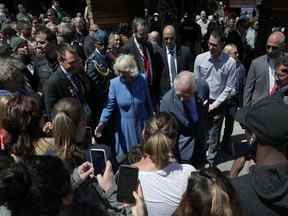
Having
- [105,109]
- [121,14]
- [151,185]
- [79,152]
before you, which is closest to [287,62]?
[105,109]

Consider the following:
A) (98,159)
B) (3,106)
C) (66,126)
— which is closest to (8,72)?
(3,106)

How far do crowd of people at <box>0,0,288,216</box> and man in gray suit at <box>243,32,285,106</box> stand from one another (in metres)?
0.01

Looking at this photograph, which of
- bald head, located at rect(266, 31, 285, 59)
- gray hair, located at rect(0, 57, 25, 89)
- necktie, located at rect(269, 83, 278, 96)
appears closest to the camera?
gray hair, located at rect(0, 57, 25, 89)

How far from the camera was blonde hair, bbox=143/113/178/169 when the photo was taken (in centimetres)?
279

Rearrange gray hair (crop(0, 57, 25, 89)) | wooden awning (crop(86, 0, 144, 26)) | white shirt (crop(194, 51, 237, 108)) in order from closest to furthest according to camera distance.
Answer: gray hair (crop(0, 57, 25, 89)) < white shirt (crop(194, 51, 237, 108)) < wooden awning (crop(86, 0, 144, 26))

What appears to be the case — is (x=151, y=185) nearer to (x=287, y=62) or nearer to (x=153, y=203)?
(x=153, y=203)

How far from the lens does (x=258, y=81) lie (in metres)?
4.89

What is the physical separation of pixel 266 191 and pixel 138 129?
3.00m

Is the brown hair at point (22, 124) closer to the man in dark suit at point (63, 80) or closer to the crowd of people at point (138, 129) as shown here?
the crowd of people at point (138, 129)

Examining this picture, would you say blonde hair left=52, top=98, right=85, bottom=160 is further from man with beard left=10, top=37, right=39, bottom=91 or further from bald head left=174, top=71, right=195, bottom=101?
man with beard left=10, top=37, right=39, bottom=91

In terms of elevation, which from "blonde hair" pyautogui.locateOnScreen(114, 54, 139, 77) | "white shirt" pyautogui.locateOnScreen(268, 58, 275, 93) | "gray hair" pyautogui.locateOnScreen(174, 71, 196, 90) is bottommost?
"white shirt" pyautogui.locateOnScreen(268, 58, 275, 93)

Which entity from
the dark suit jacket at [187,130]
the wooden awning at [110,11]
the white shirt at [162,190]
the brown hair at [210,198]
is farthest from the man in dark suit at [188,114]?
the wooden awning at [110,11]

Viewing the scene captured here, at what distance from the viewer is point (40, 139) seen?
2.69 meters

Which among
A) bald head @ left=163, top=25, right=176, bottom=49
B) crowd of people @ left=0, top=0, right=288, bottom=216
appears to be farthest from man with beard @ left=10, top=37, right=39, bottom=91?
bald head @ left=163, top=25, right=176, bottom=49
